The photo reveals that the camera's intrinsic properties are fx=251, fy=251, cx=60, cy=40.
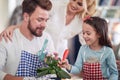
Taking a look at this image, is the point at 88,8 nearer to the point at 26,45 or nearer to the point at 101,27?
the point at 101,27

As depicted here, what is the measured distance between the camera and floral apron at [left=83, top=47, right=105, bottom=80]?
4.66 feet

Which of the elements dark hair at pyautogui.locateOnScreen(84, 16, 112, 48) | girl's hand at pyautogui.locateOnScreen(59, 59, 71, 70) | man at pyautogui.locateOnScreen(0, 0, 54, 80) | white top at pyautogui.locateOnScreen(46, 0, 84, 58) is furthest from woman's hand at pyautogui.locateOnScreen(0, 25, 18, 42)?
dark hair at pyautogui.locateOnScreen(84, 16, 112, 48)

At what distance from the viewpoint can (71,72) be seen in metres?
1.44

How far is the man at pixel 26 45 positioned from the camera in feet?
4.27

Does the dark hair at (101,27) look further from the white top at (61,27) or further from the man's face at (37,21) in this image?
the man's face at (37,21)

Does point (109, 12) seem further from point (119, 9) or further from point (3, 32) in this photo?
point (3, 32)

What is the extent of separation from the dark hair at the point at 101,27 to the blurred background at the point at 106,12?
0.05 meters

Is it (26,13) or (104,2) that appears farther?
(104,2)

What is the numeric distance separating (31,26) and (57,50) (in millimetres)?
202

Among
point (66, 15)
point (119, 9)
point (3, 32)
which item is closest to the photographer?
point (3, 32)

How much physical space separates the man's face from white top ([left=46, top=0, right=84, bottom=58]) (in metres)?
0.05

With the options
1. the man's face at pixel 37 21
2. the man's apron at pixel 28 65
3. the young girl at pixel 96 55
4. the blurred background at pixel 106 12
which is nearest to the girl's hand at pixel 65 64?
the young girl at pixel 96 55

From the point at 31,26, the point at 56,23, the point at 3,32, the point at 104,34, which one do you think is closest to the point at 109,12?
the point at 104,34

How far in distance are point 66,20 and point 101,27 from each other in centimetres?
20
